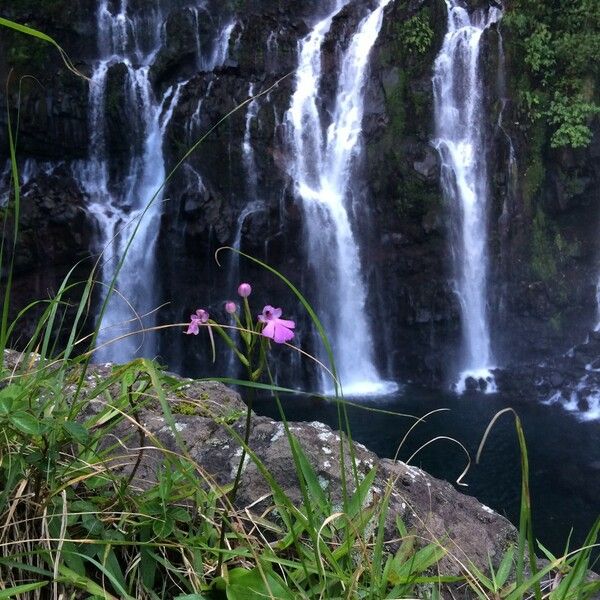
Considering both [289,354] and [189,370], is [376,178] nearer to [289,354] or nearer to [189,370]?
[289,354]

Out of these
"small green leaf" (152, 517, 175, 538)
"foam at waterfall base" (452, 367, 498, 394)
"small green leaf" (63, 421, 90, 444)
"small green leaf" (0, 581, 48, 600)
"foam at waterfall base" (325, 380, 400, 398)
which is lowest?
"foam at waterfall base" (325, 380, 400, 398)

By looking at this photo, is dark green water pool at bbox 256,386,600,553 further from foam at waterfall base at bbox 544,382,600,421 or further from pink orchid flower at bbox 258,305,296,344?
pink orchid flower at bbox 258,305,296,344

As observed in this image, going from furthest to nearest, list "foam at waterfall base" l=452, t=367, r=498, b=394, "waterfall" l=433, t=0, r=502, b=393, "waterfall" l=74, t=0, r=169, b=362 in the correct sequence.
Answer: "waterfall" l=433, t=0, r=502, b=393, "waterfall" l=74, t=0, r=169, b=362, "foam at waterfall base" l=452, t=367, r=498, b=394

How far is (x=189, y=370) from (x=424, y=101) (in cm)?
699

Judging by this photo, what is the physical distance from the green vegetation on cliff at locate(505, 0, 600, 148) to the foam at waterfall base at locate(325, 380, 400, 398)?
5.60 metres

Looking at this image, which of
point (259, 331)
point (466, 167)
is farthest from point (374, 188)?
point (259, 331)

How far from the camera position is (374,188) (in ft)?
43.7

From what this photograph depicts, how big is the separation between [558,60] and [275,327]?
14.3 metres

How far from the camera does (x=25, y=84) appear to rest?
42.7 ft

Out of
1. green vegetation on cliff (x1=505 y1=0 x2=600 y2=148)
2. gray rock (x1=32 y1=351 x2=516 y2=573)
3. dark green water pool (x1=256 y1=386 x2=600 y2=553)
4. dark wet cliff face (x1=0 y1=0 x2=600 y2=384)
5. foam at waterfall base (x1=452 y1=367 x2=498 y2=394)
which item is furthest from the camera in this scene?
green vegetation on cliff (x1=505 y1=0 x2=600 y2=148)

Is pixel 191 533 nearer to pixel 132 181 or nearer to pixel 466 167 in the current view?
pixel 132 181

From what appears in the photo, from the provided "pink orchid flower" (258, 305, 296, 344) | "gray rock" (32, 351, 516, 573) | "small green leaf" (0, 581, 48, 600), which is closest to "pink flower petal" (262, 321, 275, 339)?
"pink orchid flower" (258, 305, 296, 344)

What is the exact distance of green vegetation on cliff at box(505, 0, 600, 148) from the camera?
13133mm

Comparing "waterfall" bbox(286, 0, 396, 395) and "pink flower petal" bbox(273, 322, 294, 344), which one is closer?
"pink flower petal" bbox(273, 322, 294, 344)
